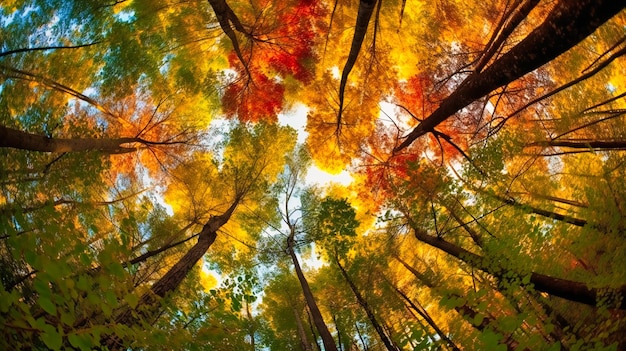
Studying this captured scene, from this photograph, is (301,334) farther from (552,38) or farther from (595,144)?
(552,38)

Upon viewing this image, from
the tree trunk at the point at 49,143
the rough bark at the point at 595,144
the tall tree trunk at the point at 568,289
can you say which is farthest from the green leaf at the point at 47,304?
the rough bark at the point at 595,144

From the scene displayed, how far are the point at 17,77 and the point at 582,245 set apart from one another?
30.4 feet

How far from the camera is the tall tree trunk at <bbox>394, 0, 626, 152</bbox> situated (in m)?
2.66

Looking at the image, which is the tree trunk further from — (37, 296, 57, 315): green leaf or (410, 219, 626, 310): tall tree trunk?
(410, 219, 626, 310): tall tree trunk

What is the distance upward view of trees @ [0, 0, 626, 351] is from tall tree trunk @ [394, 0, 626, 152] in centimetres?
2

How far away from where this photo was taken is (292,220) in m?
11.9

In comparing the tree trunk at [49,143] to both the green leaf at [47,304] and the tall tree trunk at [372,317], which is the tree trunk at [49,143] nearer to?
the green leaf at [47,304]

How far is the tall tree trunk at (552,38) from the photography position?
266 centimetres

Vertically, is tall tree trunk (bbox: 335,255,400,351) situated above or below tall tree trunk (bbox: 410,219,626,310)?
above

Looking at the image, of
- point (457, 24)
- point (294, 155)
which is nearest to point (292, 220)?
point (294, 155)

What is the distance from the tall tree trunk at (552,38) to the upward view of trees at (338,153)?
0.02 meters

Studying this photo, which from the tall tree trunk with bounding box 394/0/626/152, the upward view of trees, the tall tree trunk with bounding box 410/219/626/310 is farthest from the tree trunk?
the tall tree trunk with bounding box 410/219/626/310

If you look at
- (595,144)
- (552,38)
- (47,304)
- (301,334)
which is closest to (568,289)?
(595,144)

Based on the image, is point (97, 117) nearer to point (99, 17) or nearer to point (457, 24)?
point (99, 17)
